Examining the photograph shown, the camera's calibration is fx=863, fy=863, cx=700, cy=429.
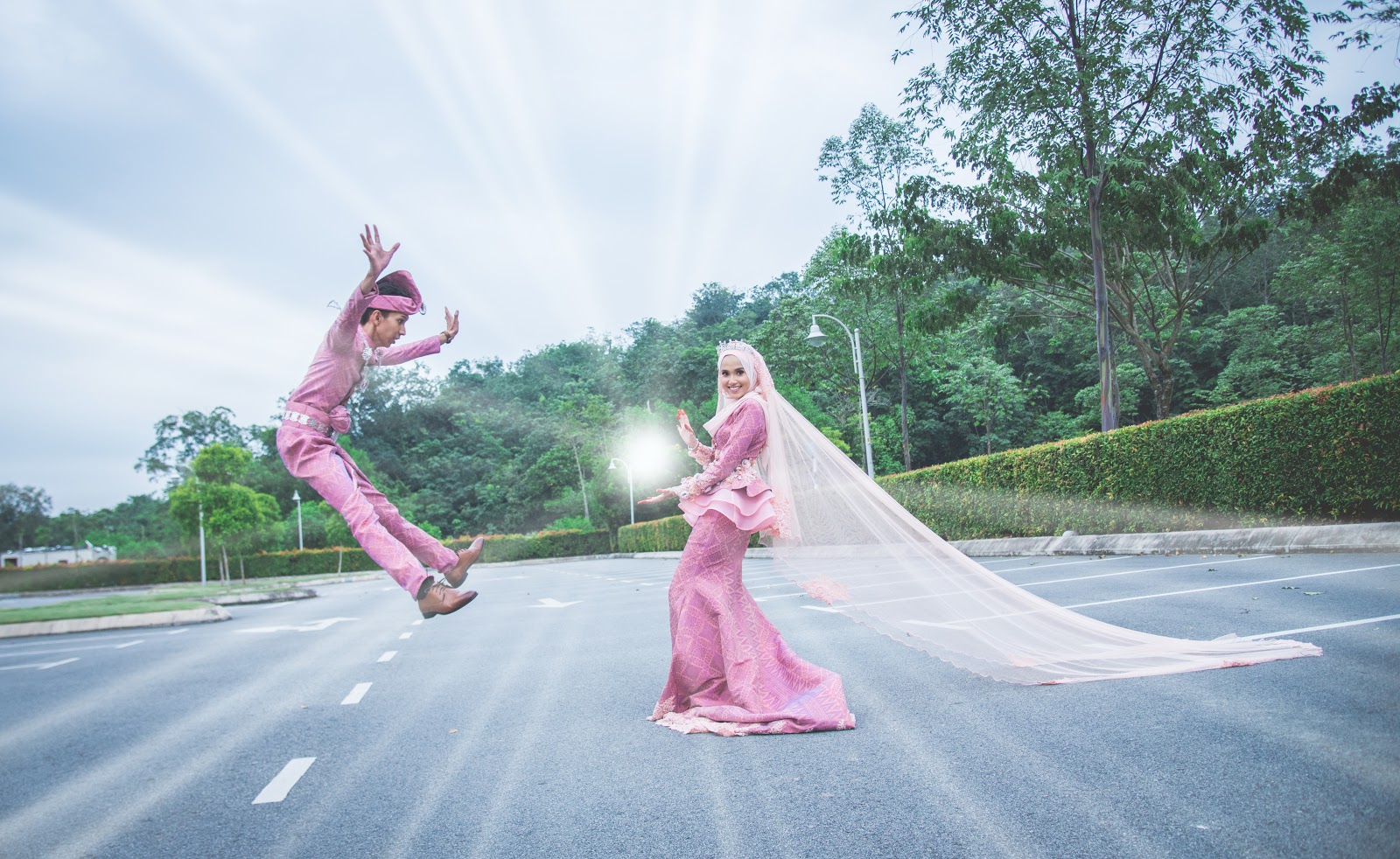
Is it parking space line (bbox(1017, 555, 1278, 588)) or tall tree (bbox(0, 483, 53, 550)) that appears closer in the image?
parking space line (bbox(1017, 555, 1278, 588))

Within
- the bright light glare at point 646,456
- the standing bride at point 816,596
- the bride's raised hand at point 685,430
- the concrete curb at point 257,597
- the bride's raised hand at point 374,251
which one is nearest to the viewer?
the bride's raised hand at point 374,251

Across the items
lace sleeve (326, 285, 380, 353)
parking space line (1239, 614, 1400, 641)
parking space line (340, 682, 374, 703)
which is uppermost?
lace sleeve (326, 285, 380, 353)

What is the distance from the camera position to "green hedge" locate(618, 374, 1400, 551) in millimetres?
10352

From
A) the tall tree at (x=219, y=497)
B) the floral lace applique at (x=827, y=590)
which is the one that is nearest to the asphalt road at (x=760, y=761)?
the floral lace applique at (x=827, y=590)

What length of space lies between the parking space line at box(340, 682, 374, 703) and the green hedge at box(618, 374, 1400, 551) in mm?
11292

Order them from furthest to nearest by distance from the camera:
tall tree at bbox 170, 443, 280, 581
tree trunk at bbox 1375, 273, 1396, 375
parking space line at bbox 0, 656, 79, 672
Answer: tree trunk at bbox 1375, 273, 1396, 375 < parking space line at bbox 0, 656, 79, 672 < tall tree at bbox 170, 443, 280, 581

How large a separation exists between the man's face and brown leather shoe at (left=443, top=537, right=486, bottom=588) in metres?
0.57

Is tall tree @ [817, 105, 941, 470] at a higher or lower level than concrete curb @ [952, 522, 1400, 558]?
higher

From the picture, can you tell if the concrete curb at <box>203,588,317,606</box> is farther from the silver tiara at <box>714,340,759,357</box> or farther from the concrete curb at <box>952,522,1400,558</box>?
the silver tiara at <box>714,340,759,357</box>

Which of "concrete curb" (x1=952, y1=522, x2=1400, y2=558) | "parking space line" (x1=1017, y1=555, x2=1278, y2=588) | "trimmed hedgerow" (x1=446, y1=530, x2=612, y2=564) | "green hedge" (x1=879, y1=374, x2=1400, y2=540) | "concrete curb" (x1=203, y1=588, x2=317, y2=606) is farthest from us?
"trimmed hedgerow" (x1=446, y1=530, x2=612, y2=564)

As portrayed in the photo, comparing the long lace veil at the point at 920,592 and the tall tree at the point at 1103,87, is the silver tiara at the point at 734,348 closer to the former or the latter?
the long lace veil at the point at 920,592

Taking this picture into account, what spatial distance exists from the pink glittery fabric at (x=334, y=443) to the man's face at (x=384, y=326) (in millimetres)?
24

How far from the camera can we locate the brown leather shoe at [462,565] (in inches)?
89.7

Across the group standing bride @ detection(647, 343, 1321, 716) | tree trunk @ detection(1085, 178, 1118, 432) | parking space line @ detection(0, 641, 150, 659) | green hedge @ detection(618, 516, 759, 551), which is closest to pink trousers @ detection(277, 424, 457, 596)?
standing bride @ detection(647, 343, 1321, 716)
